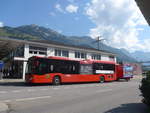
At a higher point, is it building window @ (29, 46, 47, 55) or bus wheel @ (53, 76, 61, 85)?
Answer: building window @ (29, 46, 47, 55)

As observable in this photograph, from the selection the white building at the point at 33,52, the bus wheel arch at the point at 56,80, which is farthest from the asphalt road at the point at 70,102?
the white building at the point at 33,52

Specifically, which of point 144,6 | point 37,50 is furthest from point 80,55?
point 144,6

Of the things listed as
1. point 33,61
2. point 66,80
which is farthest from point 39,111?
point 66,80

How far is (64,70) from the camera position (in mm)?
21484

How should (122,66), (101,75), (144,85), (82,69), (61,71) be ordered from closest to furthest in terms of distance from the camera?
(144,85)
(61,71)
(82,69)
(101,75)
(122,66)

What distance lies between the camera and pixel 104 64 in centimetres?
2642

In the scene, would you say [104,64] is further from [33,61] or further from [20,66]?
[20,66]

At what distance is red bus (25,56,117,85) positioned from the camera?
19.4m

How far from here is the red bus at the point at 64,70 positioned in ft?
63.7

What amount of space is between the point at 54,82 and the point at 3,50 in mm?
15988

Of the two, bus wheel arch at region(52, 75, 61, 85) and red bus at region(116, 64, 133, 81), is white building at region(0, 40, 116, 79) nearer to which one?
red bus at region(116, 64, 133, 81)

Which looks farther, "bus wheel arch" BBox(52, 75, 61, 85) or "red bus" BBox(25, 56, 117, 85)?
"bus wheel arch" BBox(52, 75, 61, 85)

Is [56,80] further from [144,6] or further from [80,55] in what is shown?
[80,55]

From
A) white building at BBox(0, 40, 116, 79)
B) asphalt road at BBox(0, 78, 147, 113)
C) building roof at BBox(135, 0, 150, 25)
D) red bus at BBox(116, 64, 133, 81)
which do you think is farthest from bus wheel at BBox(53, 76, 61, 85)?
building roof at BBox(135, 0, 150, 25)
